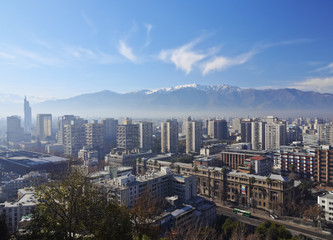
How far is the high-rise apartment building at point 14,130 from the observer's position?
60.7 metres

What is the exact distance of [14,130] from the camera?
61.8 m

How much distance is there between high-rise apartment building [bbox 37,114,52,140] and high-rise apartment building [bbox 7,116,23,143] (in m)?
5.19

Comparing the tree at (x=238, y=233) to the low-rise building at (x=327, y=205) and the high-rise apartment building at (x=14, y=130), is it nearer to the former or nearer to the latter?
the low-rise building at (x=327, y=205)

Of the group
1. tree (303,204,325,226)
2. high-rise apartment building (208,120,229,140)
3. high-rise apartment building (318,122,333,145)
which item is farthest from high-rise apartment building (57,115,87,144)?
high-rise apartment building (318,122,333,145)

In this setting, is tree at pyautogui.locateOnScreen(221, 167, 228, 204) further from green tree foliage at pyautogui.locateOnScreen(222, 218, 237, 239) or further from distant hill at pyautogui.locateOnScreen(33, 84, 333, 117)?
distant hill at pyautogui.locateOnScreen(33, 84, 333, 117)

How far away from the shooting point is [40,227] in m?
4.25

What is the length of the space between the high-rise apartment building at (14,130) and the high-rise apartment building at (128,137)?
40120mm

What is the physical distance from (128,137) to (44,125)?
4337 centimetres

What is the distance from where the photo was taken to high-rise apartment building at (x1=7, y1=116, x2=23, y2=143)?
199ft

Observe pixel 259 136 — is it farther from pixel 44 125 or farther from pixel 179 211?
pixel 44 125

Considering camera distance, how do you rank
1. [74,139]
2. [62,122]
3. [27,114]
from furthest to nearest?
[27,114] < [62,122] < [74,139]

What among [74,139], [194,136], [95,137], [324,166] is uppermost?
[194,136]

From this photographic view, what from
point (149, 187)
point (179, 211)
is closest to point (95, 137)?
point (149, 187)

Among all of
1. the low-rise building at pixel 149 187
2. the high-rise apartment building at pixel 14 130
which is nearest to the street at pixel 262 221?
the low-rise building at pixel 149 187
